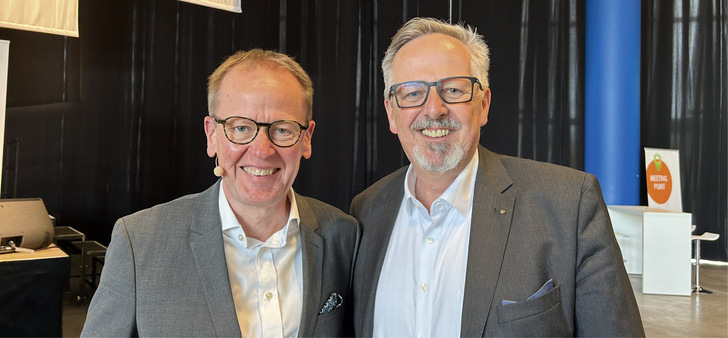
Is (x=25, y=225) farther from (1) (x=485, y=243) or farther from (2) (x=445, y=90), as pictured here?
(1) (x=485, y=243)

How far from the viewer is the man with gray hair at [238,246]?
1.43 metres

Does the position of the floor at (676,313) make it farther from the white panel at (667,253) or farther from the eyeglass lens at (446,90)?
the eyeglass lens at (446,90)

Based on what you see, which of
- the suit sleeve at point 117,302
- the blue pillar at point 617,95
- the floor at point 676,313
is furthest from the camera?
the blue pillar at point 617,95

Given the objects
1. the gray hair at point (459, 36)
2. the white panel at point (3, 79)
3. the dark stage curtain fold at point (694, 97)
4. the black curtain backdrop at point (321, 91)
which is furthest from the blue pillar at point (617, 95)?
the white panel at point (3, 79)

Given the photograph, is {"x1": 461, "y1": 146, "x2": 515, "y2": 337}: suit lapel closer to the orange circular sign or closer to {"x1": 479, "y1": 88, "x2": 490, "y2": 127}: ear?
{"x1": 479, "y1": 88, "x2": 490, "y2": 127}: ear

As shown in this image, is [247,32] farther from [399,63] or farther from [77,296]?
[399,63]

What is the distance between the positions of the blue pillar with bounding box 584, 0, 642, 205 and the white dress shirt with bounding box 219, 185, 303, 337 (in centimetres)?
646

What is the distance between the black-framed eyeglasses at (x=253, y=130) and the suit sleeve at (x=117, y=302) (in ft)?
1.26

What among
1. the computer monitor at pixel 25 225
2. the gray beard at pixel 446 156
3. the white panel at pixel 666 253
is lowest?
the white panel at pixel 666 253

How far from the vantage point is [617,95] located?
7199 millimetres

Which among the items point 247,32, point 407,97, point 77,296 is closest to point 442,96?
point 407,97

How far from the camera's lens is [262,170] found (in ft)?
A: 5.01

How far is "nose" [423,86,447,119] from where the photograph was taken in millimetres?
1692

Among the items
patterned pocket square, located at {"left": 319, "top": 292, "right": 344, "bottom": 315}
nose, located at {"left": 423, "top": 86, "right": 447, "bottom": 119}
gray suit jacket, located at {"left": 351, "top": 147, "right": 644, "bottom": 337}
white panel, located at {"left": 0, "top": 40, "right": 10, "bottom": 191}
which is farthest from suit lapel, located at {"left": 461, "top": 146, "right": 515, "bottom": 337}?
white panel, located at {"left": 0, "top": 40, "right": 10, "bottom": 191}
